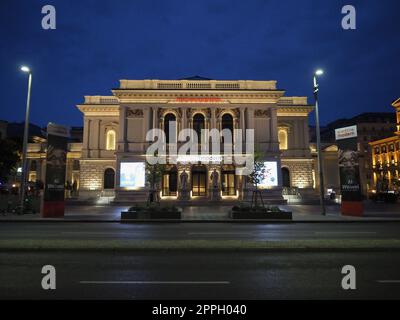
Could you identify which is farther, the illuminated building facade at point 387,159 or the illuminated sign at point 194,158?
the illuminated building facade at point 387,159

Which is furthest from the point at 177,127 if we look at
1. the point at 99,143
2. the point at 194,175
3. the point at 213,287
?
the point at 213,287

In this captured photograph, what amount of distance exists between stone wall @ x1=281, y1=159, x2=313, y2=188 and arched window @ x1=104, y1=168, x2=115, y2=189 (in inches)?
1051

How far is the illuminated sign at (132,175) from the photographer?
3938cm

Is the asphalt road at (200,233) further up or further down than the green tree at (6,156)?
further down

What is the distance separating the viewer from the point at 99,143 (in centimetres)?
4566

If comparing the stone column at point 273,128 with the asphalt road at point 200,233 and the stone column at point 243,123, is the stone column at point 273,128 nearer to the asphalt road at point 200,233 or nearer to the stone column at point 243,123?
the stone column at point 243,123

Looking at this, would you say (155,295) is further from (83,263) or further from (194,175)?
(194,175)

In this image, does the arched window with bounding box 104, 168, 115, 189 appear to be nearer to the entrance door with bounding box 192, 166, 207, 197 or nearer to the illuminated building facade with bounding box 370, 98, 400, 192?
the entrance door with bounding box 192, 166, 207, 197

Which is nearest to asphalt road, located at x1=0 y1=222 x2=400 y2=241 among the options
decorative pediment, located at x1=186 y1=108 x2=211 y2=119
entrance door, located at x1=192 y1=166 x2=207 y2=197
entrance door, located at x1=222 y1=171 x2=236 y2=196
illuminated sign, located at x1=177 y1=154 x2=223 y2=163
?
illuminated sign, located at x1=177 y1=154 x2=223 y2=163

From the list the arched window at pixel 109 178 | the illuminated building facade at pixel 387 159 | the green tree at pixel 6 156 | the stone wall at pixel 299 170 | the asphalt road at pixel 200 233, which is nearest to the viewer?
the asphalt road at pixel 200 233

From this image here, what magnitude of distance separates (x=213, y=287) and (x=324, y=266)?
3289 millimetres

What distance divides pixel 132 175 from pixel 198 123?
12.1 m

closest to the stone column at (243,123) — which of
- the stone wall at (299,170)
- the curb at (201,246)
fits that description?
the stone wall at (299,170)

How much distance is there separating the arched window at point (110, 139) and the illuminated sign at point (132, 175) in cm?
766
